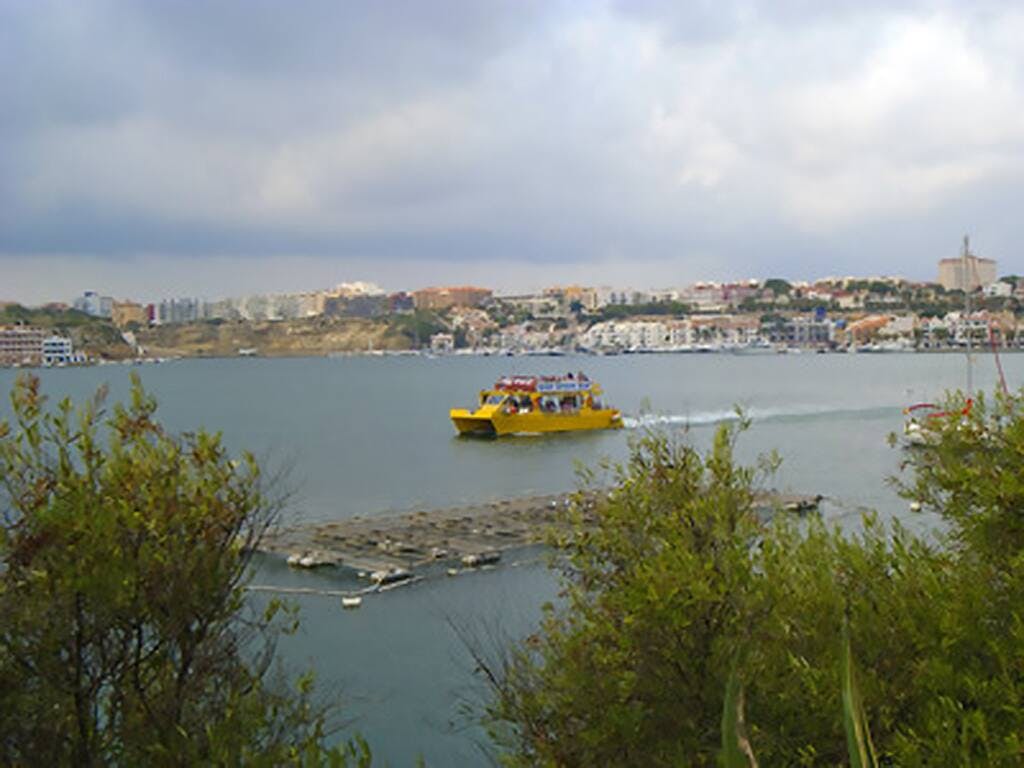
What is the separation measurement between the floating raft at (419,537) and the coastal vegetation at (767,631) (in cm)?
1043

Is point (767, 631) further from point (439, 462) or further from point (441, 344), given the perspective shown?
point (441, 344)

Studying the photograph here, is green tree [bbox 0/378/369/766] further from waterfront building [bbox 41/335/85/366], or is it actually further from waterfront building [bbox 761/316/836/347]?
waterfront building [bbox 761/316/836/347]

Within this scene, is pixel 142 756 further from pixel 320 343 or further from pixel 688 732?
pixel 320 343

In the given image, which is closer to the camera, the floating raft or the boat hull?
the floating raft

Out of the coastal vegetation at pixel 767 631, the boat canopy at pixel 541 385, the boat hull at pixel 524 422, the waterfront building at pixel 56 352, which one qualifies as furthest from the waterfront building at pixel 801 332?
the coastal vegetation at pixel 767 631

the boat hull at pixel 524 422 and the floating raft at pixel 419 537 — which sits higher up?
the boat hull at pixel 524 422

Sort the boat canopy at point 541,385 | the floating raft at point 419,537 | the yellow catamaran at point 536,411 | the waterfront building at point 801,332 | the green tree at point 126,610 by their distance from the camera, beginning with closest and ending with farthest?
the green tree at point 126,610 < the floating raft at point 419,537 < the yellow catamaran at point 536,411 < the boat canopy at point 541,385 < the waterfront building at point 801,332

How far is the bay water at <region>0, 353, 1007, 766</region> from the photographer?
47.5ft

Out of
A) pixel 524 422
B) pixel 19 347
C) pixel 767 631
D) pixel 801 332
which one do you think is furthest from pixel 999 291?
pixel 767 631

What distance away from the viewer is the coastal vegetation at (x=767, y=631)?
6629 millimetres

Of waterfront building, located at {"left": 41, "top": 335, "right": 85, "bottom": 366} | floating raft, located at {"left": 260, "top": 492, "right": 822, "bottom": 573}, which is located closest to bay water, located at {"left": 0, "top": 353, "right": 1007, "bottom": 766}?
floating raft, located at {"left": 260, "top": 492, "right": 822, "bottom": 573}

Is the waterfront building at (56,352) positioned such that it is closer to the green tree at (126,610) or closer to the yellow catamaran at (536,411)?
the yellow catamaran at (536,411)

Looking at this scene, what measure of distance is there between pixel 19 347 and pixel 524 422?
121m

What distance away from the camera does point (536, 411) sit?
45.0 meters
